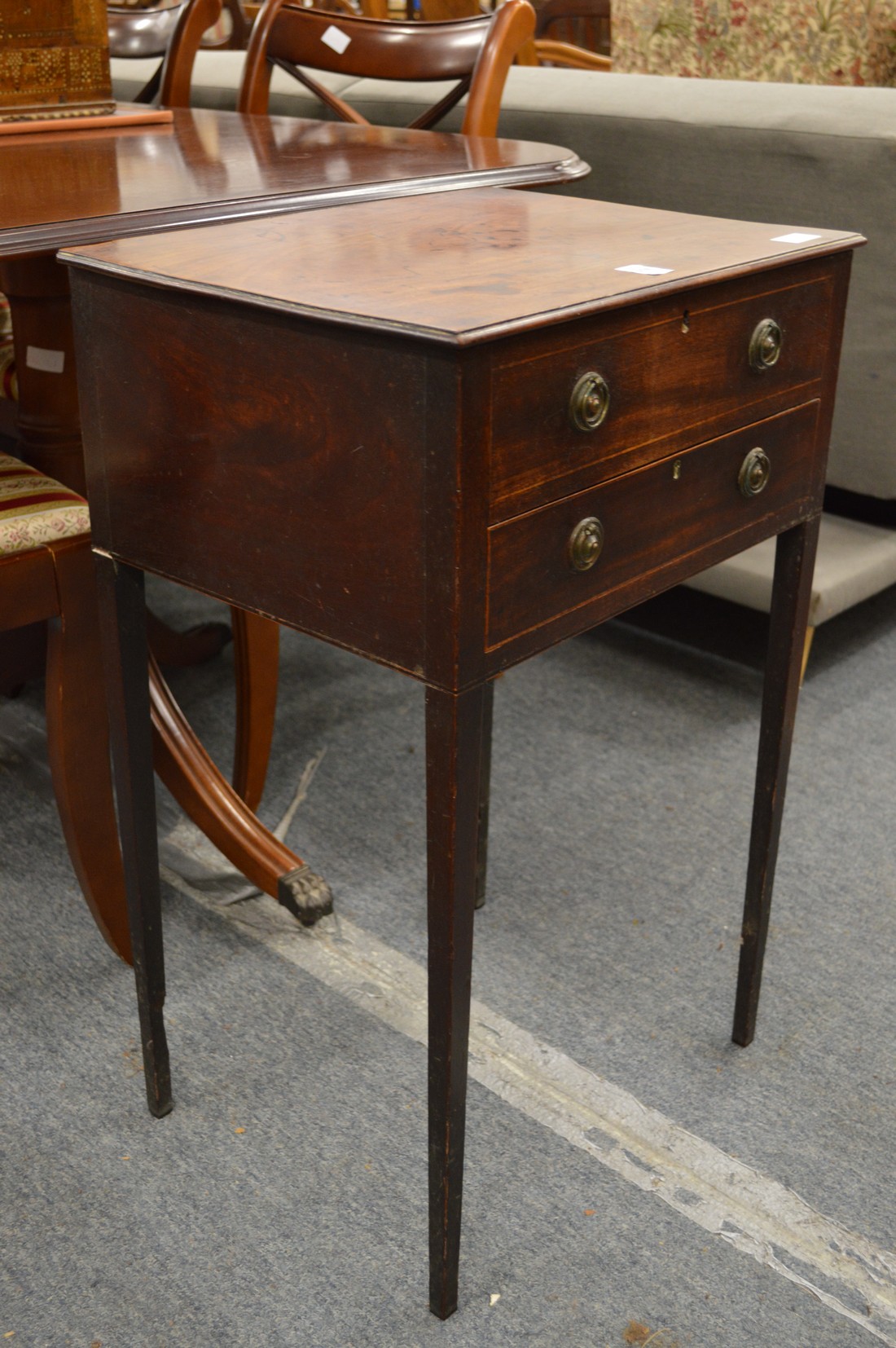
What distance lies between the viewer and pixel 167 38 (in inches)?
87.6

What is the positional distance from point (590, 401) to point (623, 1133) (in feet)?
2.30

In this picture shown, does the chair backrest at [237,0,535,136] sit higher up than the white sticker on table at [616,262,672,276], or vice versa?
the chair backrest at [237,0,535,136]

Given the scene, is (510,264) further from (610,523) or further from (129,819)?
(129,819)

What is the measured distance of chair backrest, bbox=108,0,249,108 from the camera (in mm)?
1921

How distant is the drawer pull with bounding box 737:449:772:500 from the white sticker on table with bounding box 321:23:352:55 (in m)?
1.06

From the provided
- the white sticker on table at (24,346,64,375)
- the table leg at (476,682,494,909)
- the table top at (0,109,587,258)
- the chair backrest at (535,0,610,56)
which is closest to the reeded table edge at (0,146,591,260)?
the table top at (0,109,587,258)

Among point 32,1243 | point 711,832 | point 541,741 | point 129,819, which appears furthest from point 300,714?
point 32,1243

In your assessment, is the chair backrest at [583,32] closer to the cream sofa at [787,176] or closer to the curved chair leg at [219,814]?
the cream sofa at [787,176]

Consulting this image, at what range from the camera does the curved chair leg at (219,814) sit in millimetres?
1481

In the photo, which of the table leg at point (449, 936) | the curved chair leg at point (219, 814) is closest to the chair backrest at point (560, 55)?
the curved chair leg at point (219, 814)

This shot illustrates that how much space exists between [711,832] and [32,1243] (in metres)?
0.93

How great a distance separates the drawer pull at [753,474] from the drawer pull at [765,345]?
7 cm

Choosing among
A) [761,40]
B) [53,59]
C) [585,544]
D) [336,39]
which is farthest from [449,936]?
[761,40]

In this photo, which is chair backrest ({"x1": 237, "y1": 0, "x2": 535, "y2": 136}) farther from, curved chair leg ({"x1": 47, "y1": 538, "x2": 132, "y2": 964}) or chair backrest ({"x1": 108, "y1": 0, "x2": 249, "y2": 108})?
curved chair leg ({"x1": 47, "y1": 538, "x2": 132, "y2": 964})
